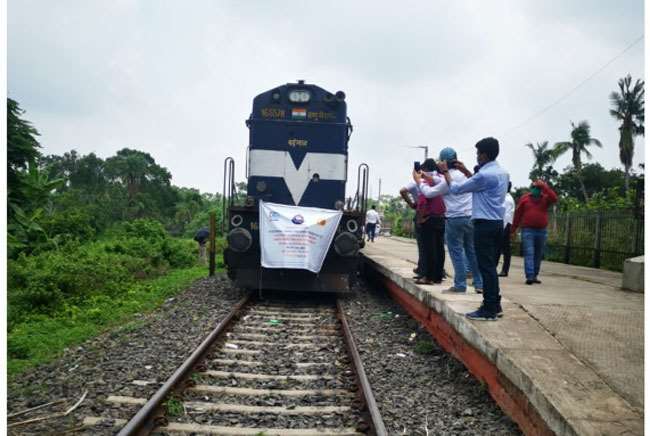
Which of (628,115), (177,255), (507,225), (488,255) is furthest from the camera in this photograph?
(628,115)

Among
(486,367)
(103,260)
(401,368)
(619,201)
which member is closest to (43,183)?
(401,368)

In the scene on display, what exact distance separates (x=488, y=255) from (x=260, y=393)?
7.93ft

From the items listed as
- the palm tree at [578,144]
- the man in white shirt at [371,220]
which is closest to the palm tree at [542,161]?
the palm tree at [578,144]

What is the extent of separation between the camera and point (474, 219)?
5.10 meters

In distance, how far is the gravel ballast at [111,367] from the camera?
13.4ft

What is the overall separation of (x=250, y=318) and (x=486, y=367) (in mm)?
3969

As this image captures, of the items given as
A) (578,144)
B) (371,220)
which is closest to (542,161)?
(578,144)

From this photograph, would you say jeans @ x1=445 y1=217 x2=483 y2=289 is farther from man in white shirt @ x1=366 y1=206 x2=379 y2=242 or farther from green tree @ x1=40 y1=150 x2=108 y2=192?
green tree @ x1=40 y1=150 x2=108 y2=192

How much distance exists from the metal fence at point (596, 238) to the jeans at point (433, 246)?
564cm

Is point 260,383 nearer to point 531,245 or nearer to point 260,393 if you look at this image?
point 260,393

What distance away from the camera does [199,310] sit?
8070mm

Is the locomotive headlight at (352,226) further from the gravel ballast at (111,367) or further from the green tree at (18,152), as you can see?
the green tree at (18,152)

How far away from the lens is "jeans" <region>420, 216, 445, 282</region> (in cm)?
707

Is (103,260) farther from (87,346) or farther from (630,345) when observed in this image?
(630,345)
